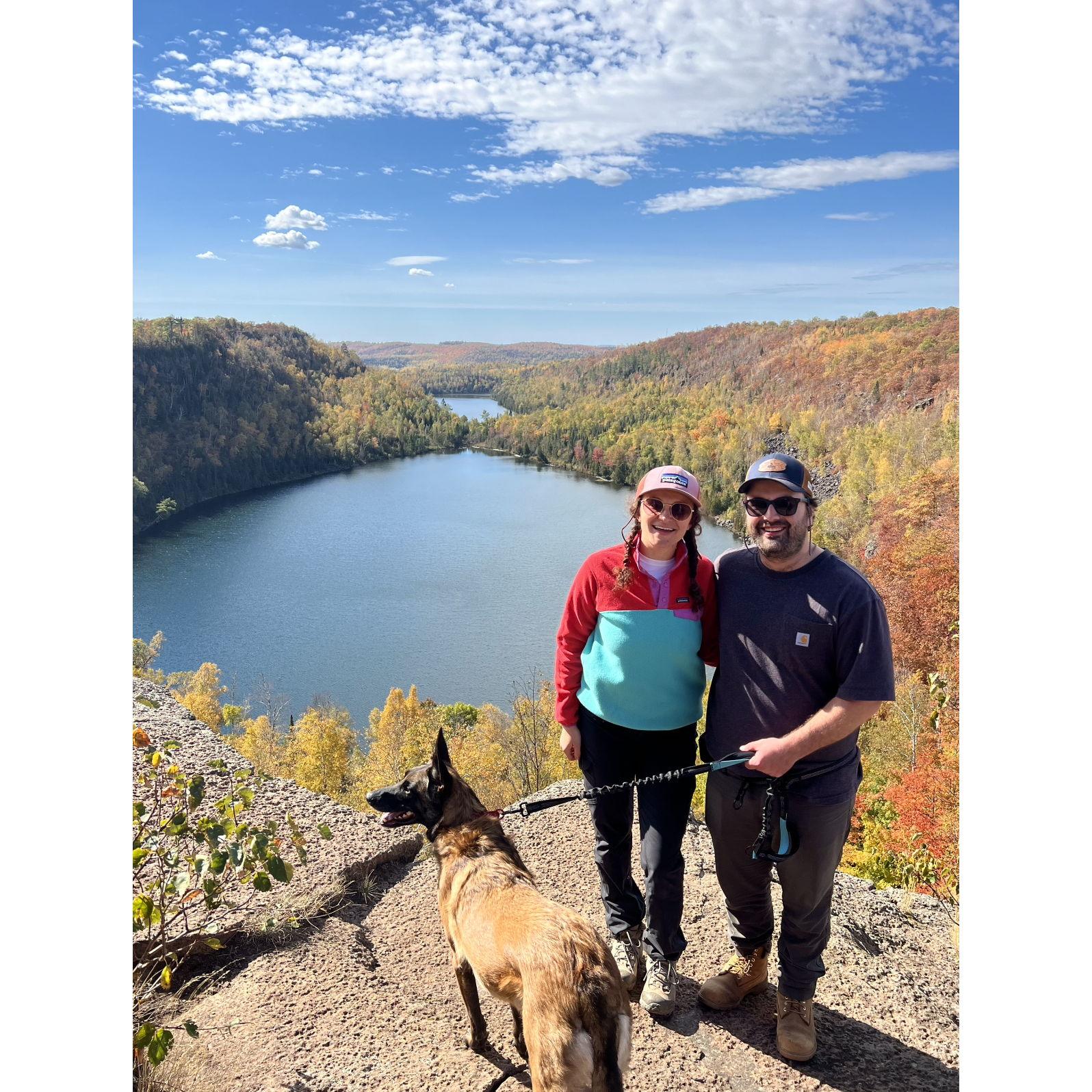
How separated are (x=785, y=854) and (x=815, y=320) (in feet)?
439

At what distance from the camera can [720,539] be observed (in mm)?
67750

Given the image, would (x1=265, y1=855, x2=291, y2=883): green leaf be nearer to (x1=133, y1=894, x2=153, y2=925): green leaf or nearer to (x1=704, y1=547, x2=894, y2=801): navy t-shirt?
(x1=133, y1=894, x2=153, y2=925): green leaf

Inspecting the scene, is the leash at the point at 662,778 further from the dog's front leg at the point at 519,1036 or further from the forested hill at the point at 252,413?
the forested hill at the point at 252,413

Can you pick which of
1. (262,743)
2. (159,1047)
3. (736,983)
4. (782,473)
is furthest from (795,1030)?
(262,743)

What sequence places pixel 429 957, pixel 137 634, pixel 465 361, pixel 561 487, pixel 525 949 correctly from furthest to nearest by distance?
pixel 465 361
pixel 561 487
pixel 137 634
pixel 429 957
pixel 525 949

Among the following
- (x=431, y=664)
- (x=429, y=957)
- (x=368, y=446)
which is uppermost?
(x=368, y=446)

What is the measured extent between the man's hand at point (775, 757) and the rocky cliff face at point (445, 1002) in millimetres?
1237

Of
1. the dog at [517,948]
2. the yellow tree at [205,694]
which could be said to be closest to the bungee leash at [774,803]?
the dog at [517,948]

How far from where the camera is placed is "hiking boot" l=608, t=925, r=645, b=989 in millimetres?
3420

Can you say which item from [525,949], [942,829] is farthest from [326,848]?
[942,829]

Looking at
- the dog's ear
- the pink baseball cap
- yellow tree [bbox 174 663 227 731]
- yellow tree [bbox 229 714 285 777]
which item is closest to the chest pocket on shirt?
the pink baseball cap

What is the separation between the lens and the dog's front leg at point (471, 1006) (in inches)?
124

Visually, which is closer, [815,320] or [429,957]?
[429,957]

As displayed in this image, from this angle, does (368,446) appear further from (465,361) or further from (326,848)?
(326,848)
